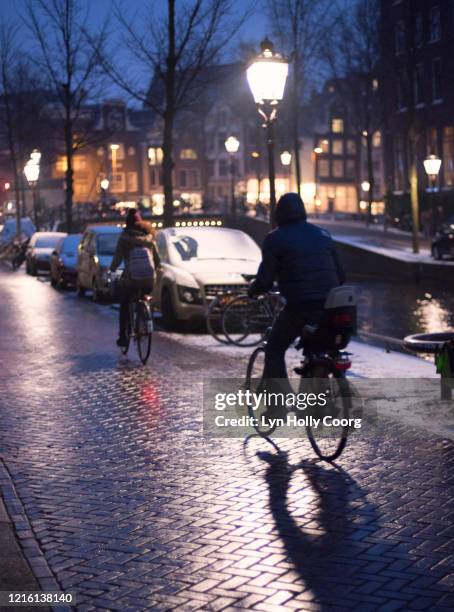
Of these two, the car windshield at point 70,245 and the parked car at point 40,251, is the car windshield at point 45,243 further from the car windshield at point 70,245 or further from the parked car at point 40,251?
the car windshield at point 70,245

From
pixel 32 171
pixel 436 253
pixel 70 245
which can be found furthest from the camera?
pixel 32 171

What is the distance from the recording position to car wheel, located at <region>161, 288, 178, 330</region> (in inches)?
758

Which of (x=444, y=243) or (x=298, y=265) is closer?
(x=298, y=265)

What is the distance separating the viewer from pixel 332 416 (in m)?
8.07

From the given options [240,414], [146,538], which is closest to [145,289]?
[240,414]

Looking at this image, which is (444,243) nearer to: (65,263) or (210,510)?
(65,263)

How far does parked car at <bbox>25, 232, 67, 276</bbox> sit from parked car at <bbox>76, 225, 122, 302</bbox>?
11.2m

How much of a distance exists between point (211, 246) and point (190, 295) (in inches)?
62.1

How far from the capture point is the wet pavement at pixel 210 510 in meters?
5.45

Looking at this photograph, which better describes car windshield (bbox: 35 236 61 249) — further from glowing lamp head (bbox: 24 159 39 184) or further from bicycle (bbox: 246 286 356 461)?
bicycle (bbox: 246 286 356 461)

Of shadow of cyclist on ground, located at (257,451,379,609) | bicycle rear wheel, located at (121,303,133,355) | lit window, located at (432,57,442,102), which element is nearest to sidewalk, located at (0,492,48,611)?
shadow of cyclist on ground, located at (257,451,379,609)

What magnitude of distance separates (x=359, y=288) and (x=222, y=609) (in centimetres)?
3070

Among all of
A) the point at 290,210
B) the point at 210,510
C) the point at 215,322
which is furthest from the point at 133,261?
the point at 210,510

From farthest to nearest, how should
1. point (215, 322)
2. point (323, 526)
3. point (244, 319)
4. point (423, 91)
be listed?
point (423, 91), point (215, 322), point (244, 319), point (323, 526)
